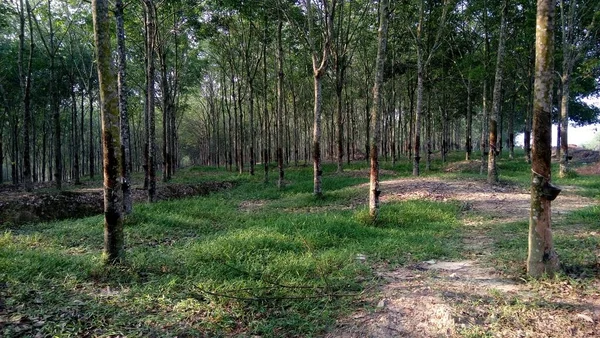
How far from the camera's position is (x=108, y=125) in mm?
5703

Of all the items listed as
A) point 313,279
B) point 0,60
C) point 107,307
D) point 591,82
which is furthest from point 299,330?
point 591,82

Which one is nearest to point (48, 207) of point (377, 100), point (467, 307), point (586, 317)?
point (377, 100)

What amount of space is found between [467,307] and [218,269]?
12.0 ft

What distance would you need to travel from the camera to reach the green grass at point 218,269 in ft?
14.5

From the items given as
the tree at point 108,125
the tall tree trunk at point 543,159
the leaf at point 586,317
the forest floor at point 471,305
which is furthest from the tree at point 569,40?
the tree at point 108,125

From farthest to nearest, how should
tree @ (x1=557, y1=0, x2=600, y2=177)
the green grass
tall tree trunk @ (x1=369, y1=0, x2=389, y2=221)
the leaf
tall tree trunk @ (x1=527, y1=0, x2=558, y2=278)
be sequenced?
tree @ (x1=557, y1=0, x2=600, y2=177) → tall tree trunk @ (x1=369, y1=0, x2=389, y2=221) → tall tree trunk @ (x1=527, y1=0, x2=558, y2=278) → the green grass → the leaf

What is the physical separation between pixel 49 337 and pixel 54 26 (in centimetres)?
2238

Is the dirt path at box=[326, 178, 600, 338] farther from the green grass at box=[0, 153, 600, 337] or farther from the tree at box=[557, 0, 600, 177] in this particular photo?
the tree at box=[557, 0, 600, 177]

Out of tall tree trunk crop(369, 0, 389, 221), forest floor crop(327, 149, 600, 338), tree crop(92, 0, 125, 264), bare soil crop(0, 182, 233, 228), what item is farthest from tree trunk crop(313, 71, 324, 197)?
tree crop(92, 0, 125, 264)

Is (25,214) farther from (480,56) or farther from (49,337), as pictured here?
(480,56)

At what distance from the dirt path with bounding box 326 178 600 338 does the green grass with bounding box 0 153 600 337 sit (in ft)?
0.90

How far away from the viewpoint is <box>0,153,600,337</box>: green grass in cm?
442

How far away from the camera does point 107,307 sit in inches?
184

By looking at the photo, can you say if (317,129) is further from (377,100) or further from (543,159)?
(543,159)
